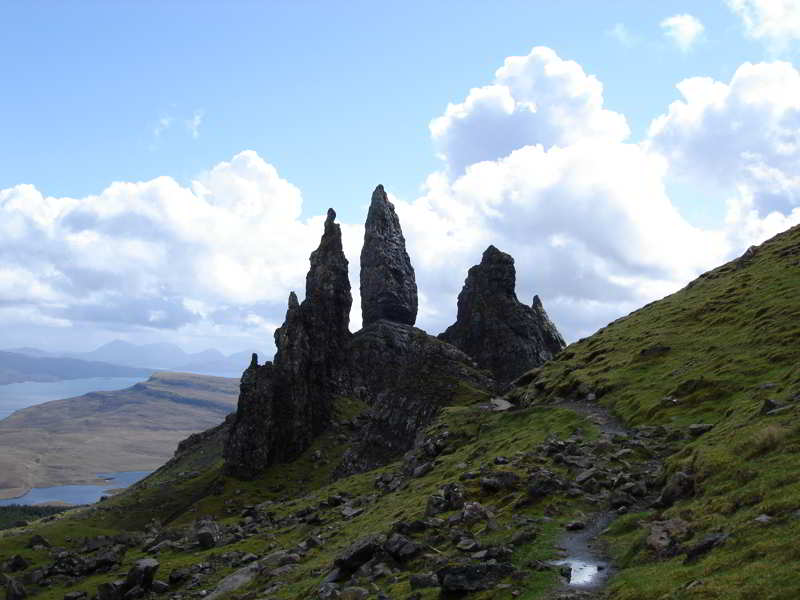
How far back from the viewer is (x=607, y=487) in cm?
4469

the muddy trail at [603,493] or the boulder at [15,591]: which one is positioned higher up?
the muddy trail at [603,493]

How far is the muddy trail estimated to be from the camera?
100ft

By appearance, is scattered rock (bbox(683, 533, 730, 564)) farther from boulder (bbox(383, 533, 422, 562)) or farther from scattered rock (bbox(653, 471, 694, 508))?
boulder (bbox(383, 533, 422, 562))

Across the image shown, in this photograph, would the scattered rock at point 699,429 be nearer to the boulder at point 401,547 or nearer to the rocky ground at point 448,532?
the rocky ground at point 448,532

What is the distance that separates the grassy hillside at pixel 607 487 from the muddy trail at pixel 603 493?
0.18m

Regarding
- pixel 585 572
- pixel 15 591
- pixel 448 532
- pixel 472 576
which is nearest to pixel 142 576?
pixel 15 591

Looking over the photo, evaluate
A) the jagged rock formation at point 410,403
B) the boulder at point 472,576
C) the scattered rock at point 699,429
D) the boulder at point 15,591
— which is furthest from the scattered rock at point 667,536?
the boulder at point 15,591

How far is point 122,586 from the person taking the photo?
7106 cm

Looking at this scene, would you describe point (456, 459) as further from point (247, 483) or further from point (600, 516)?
point (247, 483)

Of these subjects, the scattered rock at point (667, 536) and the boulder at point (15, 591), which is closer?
the scattered rock at point (667, 536)

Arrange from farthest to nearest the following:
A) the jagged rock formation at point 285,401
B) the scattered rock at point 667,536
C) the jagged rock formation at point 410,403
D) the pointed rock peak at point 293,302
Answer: the pointed rock peak at point 293,302
the jagged rock formation at point 285,401
the jagged rock formation at point 410,403
the scattered rock at point 667,536

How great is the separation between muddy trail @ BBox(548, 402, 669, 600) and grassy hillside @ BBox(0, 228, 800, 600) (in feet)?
0.60

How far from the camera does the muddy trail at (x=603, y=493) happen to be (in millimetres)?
30547

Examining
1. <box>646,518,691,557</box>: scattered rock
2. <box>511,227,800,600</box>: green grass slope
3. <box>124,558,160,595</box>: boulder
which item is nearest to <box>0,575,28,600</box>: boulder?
<box>124,558,160,595</box>: boulder
